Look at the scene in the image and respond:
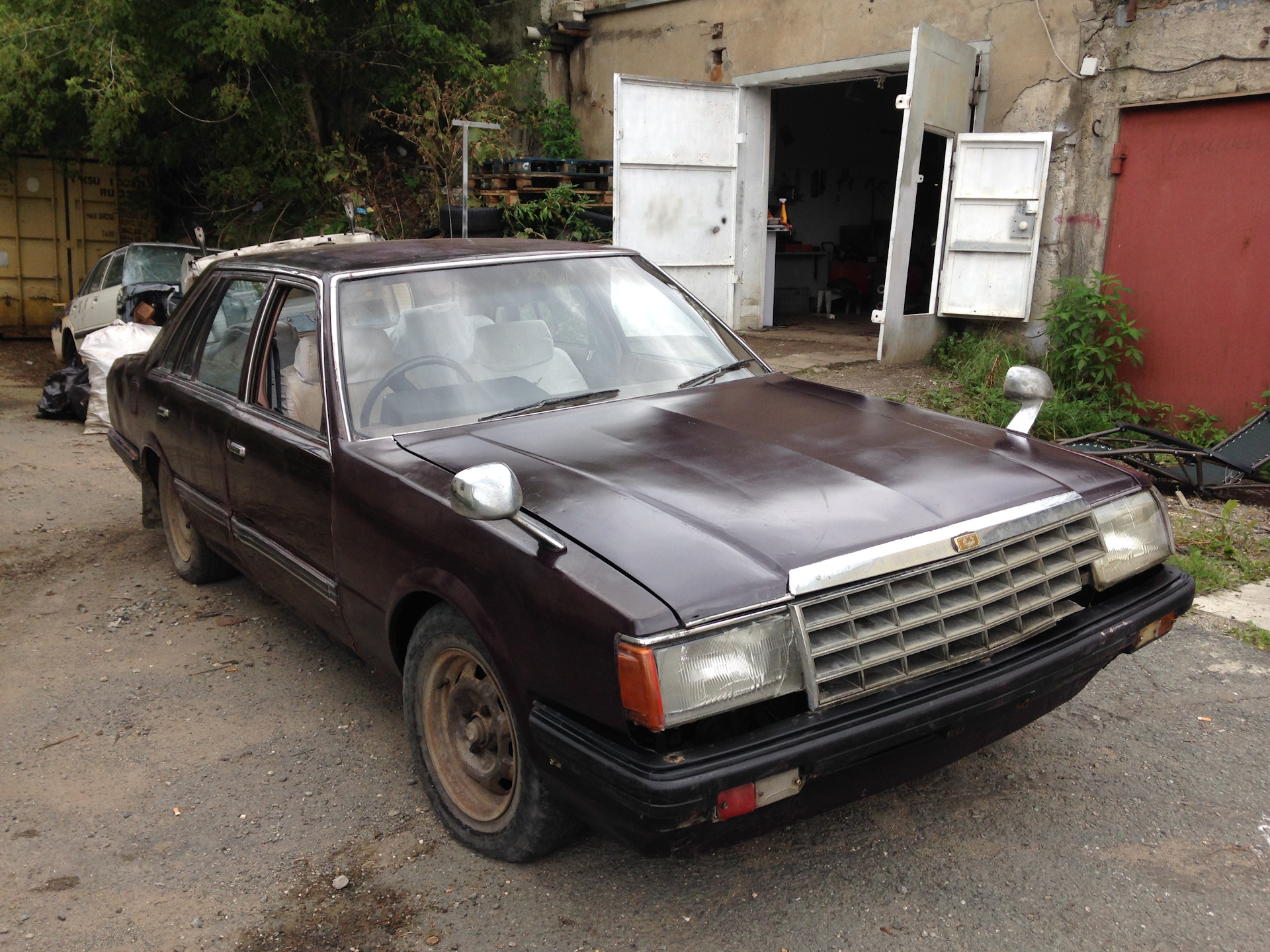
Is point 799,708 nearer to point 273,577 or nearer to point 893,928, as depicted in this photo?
point 893,928

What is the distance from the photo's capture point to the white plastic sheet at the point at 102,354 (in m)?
8.91

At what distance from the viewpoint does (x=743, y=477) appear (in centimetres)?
275

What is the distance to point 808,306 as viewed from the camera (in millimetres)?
14773

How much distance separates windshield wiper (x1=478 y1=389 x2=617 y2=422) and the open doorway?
1021 centimetres

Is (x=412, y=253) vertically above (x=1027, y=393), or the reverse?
(x=412, y=253)

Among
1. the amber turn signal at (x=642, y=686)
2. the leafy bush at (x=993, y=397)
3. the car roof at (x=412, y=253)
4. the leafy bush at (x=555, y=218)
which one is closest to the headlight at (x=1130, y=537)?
the amber turn signal at (x=642, y=686)

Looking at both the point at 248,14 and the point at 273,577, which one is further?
the point at 248,14

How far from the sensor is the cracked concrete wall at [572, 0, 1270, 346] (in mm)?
7465

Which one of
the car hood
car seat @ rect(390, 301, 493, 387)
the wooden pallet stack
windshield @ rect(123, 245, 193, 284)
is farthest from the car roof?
windshield @ rect(123, 245, 193, 284)

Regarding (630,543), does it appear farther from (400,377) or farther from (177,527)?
(177,527)

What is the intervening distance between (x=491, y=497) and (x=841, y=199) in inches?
604

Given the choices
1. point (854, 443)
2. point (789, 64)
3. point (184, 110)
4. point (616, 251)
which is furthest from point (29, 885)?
point (184, 110)

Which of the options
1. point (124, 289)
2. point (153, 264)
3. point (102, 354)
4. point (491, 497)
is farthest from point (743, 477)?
point (153, 264)

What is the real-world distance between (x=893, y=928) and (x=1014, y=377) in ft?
5.98
